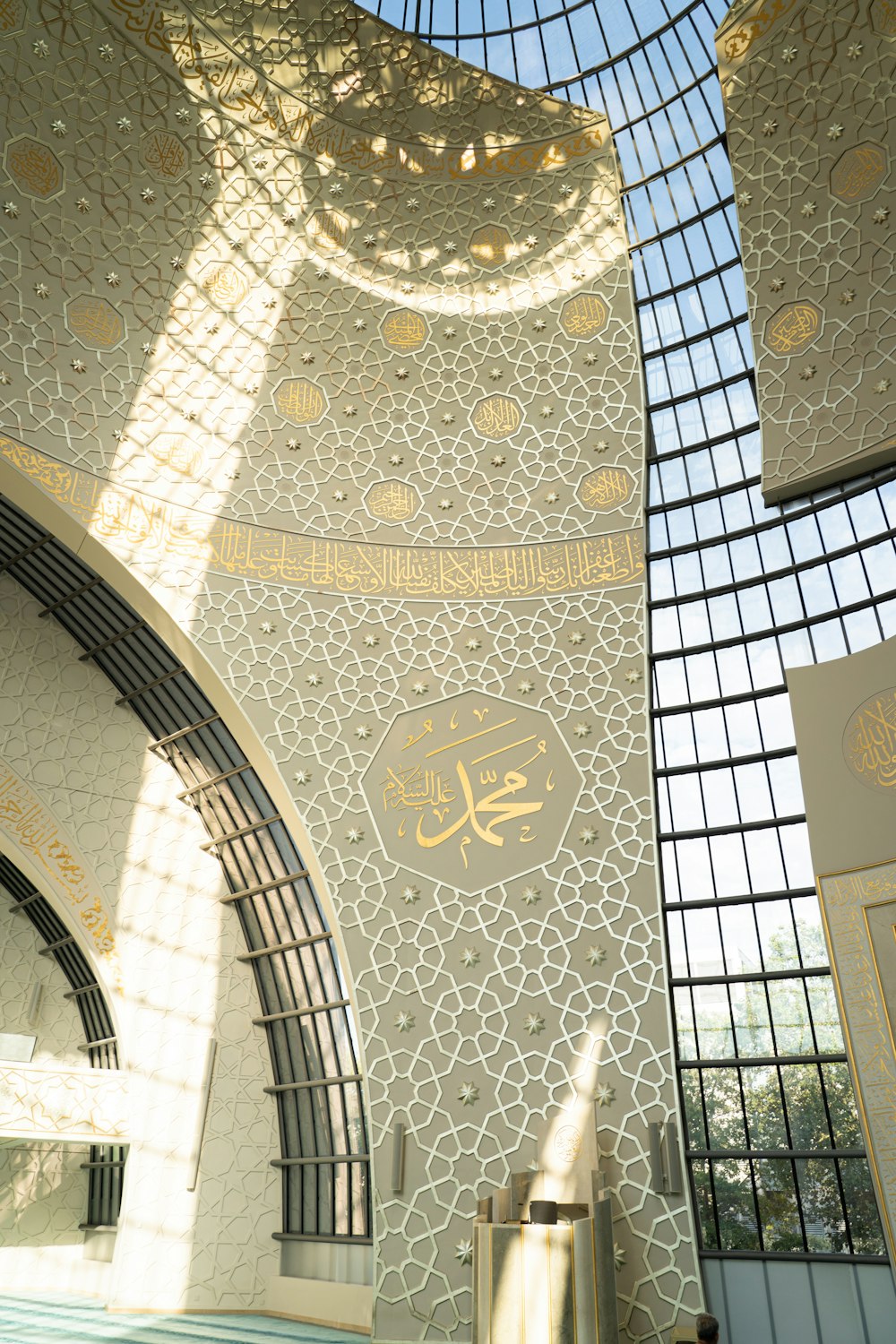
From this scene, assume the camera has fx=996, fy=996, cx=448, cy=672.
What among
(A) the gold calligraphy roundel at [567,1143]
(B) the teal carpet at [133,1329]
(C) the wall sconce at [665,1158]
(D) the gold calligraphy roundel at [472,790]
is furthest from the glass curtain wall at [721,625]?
(B) the teal carpet at [133,1329]

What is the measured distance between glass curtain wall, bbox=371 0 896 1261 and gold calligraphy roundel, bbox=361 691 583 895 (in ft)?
4.61

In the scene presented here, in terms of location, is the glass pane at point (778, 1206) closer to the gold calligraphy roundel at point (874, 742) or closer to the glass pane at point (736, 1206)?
the glass pane at point (736, 1206)

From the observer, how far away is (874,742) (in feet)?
33.9

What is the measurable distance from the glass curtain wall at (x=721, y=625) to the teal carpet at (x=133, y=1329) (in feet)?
15.3

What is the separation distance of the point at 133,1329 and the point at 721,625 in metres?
10.4

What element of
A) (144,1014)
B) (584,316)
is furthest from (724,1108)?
(584,316)

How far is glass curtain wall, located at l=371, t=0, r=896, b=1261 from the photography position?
10.0 metres

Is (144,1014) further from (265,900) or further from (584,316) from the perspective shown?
(584,316)

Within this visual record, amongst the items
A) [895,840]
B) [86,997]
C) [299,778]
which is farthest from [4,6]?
[895,840]

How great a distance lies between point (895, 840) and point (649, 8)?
1224 centimetres

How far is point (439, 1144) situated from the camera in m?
10.5

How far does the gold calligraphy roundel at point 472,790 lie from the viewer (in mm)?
11742

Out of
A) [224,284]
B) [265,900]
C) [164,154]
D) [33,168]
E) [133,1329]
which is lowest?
[133,1329]

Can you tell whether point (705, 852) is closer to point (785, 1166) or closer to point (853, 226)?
point (785, 1166)
